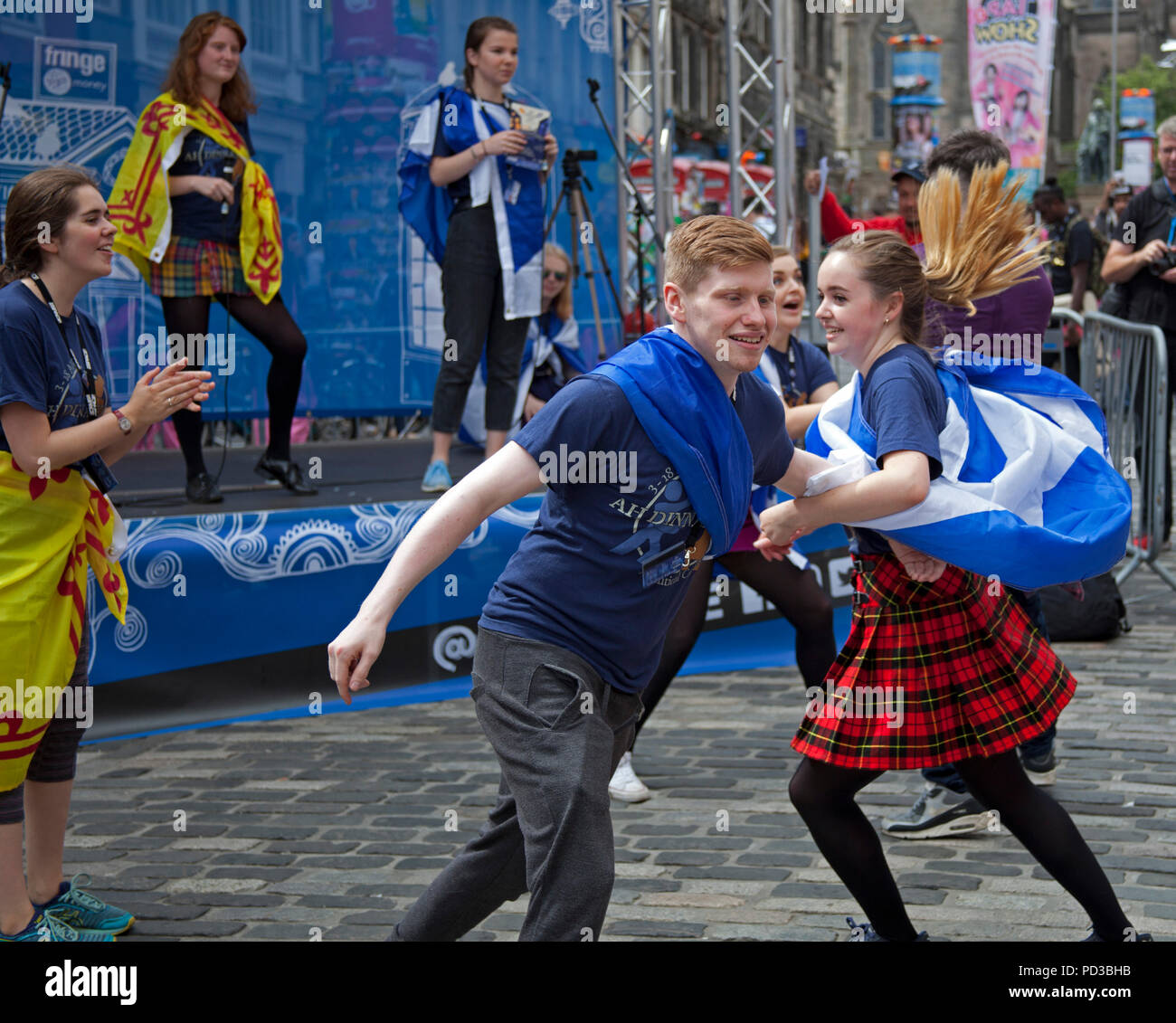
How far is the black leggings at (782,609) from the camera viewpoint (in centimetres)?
496

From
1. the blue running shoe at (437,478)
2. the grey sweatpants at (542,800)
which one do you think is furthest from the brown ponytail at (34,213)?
the blue running shoe at (437,478)

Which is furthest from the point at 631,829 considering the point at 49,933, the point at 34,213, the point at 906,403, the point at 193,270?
the point at 193,270

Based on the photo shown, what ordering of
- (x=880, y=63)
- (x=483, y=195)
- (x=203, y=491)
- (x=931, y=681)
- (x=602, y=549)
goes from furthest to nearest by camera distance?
1. (x=880, y=63)
2. (x=483, y=195)
3. (x=203, y=491)
4. (x=931, y=681)
5. (x=602, y=549)

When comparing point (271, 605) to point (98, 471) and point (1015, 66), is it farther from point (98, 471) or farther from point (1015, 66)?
point (1015, 66)

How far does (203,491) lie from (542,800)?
4211mm

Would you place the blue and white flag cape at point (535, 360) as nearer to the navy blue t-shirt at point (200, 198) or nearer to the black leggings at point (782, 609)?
the navy blue t-shirt at point (200, 198)

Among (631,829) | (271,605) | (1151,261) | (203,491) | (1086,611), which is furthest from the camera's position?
(1151,261)

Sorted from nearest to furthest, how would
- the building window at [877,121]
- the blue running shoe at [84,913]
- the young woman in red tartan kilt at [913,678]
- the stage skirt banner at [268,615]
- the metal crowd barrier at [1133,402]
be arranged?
1. the young woman in red tartan kilt at [913,678]
2. the blue running shoe at [84,913]
3. the stage skirt banner at [268,615]
4. the metal crowd barrier at [1133,402]
5. the building window at [877,121]

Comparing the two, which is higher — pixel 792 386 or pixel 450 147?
pixel 450 147

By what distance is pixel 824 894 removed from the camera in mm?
4102

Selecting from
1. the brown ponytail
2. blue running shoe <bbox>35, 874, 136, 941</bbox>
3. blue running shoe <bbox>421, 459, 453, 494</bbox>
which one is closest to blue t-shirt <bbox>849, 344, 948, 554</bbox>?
the brown ponytail

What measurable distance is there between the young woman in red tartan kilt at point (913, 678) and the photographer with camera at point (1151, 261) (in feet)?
17.4

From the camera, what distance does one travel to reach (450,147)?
7055mm

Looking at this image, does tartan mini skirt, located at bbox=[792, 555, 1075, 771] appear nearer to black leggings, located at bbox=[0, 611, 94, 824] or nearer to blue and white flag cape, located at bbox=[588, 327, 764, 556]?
blue and white flag cape, located at bbox=[588, 327, 764, 556]
